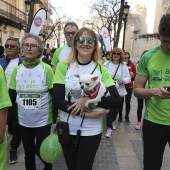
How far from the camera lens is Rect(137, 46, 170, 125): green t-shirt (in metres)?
2.35

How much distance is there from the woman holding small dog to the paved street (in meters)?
1.56

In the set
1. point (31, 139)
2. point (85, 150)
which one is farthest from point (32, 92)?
point (85, 150)

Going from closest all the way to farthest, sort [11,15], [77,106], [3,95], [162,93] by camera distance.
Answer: [3,95]
[162,93]
[77,106]
[11,15]

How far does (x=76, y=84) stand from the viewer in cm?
242

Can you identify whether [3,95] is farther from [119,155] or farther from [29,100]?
[119,155]

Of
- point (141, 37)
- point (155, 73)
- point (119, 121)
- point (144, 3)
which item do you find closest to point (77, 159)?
point (155, 73)

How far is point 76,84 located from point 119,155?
2507mm

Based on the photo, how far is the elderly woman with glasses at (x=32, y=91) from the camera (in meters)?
3.03

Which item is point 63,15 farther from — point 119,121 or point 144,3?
point 119,121

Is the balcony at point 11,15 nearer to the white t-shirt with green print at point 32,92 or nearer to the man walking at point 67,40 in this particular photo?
the man walking at point 67,40

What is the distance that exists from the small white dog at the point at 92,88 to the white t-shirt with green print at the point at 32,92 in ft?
2.79

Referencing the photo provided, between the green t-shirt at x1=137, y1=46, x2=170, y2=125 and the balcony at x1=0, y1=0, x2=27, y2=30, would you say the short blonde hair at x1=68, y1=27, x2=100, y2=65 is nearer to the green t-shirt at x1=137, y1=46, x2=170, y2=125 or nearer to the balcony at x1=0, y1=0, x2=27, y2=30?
the green t-shirt at x1=137, y1=46, x2=170, y2=125

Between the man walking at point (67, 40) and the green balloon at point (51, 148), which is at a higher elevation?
the man walking at point (67, 40)

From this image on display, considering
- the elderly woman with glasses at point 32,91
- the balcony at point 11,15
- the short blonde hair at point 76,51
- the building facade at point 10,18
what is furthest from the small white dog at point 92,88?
the balcony at point 11,15
